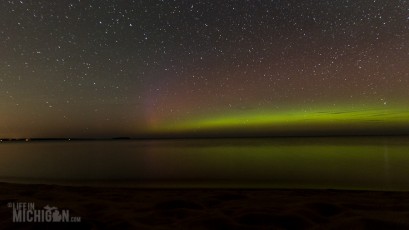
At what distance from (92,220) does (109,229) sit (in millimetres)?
562

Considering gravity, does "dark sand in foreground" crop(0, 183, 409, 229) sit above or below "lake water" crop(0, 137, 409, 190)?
below

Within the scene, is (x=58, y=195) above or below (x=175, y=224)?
above

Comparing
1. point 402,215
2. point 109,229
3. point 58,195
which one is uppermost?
point 58,195

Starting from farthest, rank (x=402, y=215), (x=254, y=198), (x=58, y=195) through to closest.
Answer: (x=58, y=195), (x=254, y=198), (x=402, y=215)

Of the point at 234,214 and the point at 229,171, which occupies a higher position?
the point at 229,171

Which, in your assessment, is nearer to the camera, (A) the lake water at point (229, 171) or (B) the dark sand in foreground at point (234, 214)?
(B) the dark sand in foreground at point (234, 214)

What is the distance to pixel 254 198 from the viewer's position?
649 centimetres

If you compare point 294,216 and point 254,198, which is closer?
point 294,216

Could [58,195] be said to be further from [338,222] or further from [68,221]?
[338,222]

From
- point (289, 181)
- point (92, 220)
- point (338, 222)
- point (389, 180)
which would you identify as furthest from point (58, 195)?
point (389, 180)

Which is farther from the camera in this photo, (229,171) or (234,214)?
(229,171)

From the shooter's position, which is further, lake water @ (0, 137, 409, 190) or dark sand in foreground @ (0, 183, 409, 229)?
lake water @ (0, 137, 409, 190)

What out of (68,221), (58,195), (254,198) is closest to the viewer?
(68,221)

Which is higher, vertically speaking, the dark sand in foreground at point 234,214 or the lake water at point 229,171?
the lake water at point 229,171
